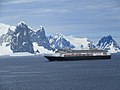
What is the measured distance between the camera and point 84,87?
8444cm

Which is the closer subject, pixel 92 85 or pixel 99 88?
pixel 99 88

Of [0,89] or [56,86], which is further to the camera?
[56,86]

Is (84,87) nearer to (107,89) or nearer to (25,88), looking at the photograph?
(107,89)

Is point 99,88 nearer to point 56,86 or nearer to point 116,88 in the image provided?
point 116,88

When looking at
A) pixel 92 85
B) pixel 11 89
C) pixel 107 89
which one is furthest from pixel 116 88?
pixel 11 89

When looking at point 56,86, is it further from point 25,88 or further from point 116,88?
point 116,88

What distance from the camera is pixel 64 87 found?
8519cm

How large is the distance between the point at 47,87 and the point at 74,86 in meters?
5.91

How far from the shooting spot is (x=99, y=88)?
268 ft

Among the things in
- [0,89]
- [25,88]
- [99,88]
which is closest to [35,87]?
[25,88]

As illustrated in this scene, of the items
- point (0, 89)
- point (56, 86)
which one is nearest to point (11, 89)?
point (0, 89)

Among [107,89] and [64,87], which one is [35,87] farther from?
[107,89]

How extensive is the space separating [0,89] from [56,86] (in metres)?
12.8

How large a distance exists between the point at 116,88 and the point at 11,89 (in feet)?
71.8
